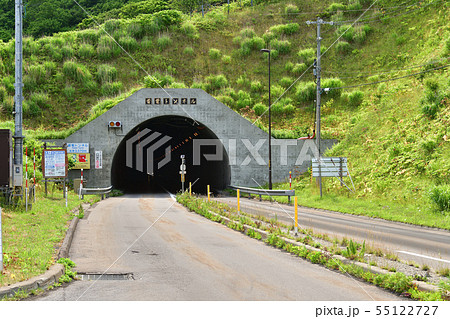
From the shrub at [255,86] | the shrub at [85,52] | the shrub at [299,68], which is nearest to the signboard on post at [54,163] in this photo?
the shrub at [255,86]

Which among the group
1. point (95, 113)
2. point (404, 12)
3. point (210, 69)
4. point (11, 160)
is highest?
point (404, 12)

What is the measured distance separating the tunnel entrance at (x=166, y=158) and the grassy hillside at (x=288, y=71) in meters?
4.36

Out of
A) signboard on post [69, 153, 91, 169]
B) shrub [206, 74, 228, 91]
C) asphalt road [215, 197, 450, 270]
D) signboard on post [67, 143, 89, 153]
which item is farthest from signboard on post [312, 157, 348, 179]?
shrub [206, 74, 228, 91]

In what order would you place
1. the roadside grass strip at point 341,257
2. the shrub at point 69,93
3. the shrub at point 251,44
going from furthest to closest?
the shrub at point 251,44 → the shrub at point 69,93 → the roadside grass strip at point 341,257

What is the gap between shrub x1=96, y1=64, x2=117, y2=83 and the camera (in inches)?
1993

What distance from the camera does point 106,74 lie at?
166 feet

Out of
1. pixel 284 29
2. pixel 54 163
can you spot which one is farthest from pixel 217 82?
pixel 54 163

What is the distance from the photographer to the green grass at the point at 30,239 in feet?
26.3

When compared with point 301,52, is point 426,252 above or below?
below

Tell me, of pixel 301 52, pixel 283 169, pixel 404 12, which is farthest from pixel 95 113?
pixel 404 12

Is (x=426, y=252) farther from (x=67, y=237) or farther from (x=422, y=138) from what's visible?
(x=422, y=138)

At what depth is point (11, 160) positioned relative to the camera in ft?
58.9

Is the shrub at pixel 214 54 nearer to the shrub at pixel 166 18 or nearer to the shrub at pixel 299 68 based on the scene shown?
the shrub at pixel 166 18

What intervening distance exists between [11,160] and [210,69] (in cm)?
3681
